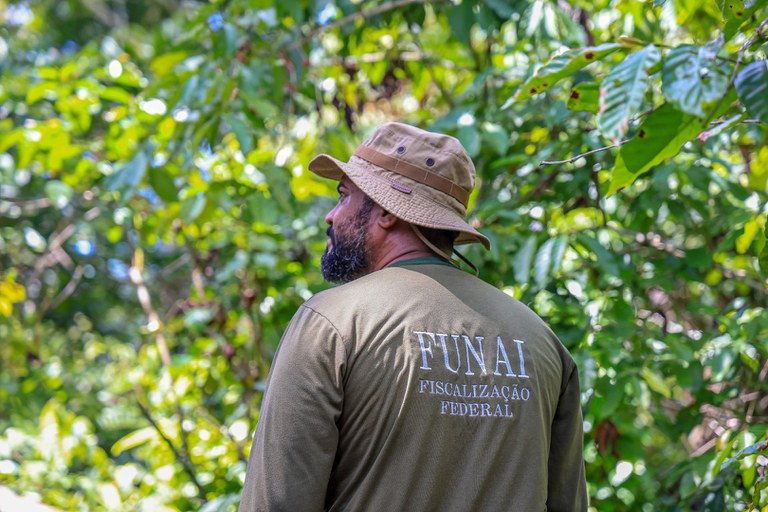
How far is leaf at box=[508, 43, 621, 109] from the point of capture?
63.6 inches

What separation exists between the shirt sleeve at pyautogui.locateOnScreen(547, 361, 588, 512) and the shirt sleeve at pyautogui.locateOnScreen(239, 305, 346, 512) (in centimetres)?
54

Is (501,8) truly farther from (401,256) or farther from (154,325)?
(154,325)

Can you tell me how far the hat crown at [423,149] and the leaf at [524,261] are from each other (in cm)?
79

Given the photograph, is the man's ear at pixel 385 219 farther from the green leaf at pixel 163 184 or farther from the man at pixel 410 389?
the green leaf at pixel 163 184

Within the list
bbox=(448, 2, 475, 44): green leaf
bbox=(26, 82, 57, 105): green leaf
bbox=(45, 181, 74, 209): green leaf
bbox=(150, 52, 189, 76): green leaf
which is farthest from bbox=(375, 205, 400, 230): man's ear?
bbox=(45, 181, 74, 209): green leaf

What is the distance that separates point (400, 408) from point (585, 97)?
2.52 feet

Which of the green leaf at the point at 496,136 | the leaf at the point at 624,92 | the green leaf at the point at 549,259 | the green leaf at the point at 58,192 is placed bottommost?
the green leaf at the point at 549,259

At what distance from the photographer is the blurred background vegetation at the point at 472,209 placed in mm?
2613

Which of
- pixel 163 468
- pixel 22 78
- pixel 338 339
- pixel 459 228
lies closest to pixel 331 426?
pixel 338 339

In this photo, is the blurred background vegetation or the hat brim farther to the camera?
the blurred background vegetation

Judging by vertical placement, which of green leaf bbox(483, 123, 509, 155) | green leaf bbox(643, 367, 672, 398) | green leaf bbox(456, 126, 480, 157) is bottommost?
green leaf bbox(643, 367, 672, 398)

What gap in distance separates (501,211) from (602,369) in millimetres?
588

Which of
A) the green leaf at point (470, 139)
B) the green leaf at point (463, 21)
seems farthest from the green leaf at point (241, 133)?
the green leaf at point (463, 21)

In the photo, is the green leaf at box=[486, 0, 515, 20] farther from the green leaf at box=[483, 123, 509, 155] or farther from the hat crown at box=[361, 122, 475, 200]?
the hat crown at box=[361, 122, 475, 200]
